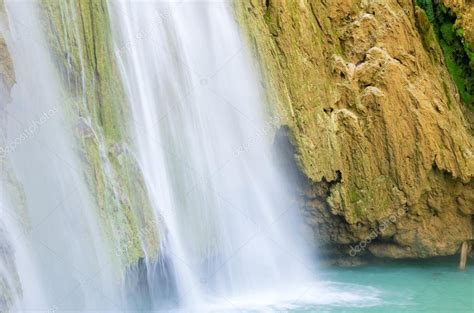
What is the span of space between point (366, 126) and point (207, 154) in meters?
3.96

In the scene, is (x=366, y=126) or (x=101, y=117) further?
(x=366, y=126)

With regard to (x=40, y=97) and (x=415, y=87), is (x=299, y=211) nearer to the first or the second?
(x=415, y=87)

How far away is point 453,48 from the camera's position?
612 inches

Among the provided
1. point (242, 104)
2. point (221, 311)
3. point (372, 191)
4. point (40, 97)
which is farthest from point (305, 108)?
point (40, 97)

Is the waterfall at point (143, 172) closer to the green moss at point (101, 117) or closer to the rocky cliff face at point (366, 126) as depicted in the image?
the green moss at point (101, 117)

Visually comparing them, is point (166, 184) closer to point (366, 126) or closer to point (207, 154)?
point (207, 154)

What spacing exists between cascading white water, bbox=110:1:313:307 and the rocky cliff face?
70 centimetres

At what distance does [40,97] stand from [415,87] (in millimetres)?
8382

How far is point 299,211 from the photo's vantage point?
46.2 ft

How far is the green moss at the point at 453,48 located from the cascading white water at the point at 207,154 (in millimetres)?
5254

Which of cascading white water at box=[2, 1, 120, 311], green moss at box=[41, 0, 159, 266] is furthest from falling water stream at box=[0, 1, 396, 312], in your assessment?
green moss at box=[41, 0, 159, 266]

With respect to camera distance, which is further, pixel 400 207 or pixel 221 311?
pixel 400 207

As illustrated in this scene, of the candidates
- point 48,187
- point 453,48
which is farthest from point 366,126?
point 48,187

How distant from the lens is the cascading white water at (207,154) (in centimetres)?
1087
